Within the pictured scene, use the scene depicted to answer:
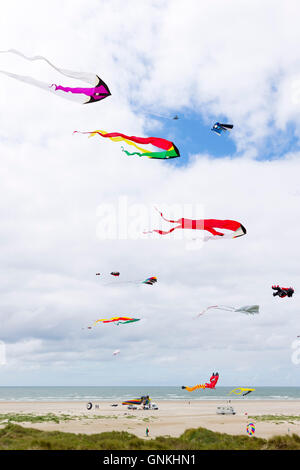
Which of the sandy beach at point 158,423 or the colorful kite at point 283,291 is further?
the sandy beach at point 158,423

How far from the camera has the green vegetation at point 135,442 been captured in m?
19.2

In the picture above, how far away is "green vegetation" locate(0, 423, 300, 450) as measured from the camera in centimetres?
1921

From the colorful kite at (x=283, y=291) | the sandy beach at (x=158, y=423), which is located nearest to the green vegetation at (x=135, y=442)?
the sandy beach at (x=158, y=423)

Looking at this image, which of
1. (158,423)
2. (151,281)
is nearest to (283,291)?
(151,281)

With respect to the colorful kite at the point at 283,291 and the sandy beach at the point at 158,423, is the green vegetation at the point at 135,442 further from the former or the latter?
the colorful kite at the point at 283,291

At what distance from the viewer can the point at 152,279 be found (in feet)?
88.4

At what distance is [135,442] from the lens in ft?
68.8

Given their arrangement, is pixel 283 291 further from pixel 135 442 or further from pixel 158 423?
pixel 158 423

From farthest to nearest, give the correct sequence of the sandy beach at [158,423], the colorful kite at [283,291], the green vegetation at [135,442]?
the sandy beach at [158,423] → the colorful kite at [283,291] → the green vegetation at [135,442]

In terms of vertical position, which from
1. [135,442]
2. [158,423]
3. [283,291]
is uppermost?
[283,291]

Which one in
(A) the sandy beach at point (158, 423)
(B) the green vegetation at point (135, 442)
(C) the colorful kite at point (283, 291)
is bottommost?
(A) the sandy beach at point (158, 423)
